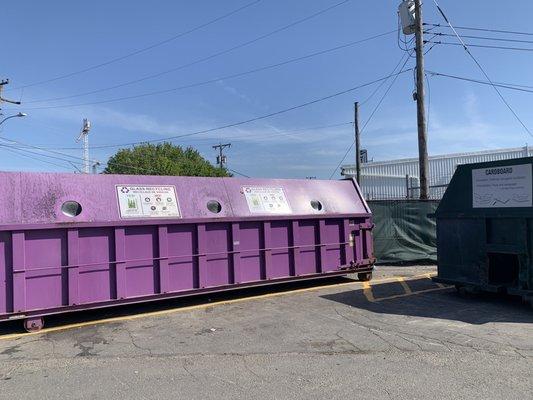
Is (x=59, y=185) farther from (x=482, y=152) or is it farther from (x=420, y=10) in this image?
(x=482, y=152)

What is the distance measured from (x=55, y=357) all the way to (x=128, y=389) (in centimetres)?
168

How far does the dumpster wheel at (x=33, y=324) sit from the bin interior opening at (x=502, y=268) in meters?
7.22

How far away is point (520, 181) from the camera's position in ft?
27.4

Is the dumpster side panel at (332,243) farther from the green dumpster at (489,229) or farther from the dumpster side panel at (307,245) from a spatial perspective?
the green dumpster at (489,229)

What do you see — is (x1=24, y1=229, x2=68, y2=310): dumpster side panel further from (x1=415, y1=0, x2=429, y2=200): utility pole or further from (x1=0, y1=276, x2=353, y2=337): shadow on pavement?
(x1=415, y1=0, x2=429, y2=200): utility pole

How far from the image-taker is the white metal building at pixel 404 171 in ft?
113

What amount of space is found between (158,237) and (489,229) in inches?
221

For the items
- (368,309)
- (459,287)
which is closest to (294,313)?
(368,309)

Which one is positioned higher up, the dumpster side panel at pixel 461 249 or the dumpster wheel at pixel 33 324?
the dumpster side panel at pixel 461 249

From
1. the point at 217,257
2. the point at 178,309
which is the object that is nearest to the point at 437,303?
the point at 217,257

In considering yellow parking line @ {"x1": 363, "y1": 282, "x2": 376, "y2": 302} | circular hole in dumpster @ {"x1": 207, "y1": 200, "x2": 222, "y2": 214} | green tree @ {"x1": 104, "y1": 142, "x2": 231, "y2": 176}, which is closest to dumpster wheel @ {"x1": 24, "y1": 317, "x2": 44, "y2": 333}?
circular hole in dumpster @ {"x1": 207, "y1": 200, "x2": 222, "y2": 214}

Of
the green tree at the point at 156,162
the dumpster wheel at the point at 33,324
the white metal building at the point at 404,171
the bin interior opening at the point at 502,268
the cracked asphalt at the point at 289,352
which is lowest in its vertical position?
the cracked asphalt at the point at 289,352

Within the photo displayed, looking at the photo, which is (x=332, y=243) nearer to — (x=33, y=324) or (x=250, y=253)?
(x=250, y=253)

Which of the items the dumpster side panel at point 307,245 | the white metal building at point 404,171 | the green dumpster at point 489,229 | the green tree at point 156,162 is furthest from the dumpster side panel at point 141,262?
the green tree at point 156,162
